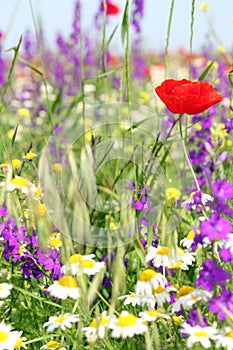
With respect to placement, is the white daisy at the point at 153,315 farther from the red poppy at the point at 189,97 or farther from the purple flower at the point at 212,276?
the red poppy at the point at 189,97

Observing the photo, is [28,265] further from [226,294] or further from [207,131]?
[207,131]

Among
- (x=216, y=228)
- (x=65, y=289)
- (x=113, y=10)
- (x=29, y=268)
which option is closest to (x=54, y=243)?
(x=29, y=268)

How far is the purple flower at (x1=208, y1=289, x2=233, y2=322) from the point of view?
3.22ft

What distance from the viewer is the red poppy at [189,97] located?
1224mm

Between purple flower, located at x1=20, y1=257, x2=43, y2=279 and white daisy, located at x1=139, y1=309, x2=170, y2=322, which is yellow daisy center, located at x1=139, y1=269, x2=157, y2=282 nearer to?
white daisy, located at x1=139, y1=309, x2=170, y2=322

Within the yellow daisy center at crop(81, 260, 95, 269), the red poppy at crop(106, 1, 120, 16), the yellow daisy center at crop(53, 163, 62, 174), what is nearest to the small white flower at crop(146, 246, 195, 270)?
the yellow daisy center at crop(81, 260, 95, 269)

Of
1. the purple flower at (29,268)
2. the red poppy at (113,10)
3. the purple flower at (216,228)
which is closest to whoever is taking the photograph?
the purple flower at (216,228)

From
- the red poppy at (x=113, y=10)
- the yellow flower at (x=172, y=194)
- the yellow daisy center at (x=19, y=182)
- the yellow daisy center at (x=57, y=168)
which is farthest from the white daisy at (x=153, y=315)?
the red poppy at (x=113, y=10)

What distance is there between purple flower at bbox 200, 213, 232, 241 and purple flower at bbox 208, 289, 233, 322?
10cm

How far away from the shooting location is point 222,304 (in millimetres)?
1001

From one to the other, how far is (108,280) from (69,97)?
290 centimetres

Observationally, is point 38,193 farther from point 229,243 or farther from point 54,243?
point 229,243

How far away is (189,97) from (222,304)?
1.31ft

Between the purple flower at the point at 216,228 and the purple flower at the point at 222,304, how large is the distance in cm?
10
